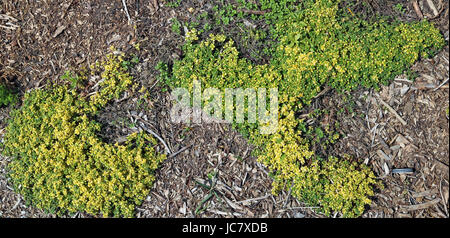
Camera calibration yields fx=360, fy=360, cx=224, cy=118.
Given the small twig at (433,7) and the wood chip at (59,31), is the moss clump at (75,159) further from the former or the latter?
the small twig at (433,7)

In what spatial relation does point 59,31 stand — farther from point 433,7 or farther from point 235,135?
point 433,7

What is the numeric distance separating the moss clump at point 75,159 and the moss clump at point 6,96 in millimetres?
278

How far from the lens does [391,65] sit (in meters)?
4.34

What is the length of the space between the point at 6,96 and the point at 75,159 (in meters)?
1.42

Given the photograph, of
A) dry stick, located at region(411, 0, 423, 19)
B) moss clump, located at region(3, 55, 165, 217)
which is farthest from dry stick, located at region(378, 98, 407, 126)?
moss clump, located at region(3, 55, 165, 217)

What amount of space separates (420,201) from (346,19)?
236 centimetres

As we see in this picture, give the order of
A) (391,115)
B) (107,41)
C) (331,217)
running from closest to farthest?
(331,217)
(391,115)
(107,41)

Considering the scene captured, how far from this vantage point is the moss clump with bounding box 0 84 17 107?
15.3ft

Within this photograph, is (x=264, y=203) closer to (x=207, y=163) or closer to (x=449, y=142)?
(x=207, y=163)

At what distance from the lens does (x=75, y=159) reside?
13.9 feet

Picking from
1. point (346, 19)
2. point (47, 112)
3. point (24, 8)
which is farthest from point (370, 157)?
point (24, 8)

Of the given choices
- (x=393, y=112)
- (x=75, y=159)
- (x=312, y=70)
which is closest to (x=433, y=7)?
(x=393, y=112)

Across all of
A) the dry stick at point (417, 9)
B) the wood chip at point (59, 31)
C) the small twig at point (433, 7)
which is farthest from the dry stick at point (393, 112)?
the wood chip at point (59, 31)

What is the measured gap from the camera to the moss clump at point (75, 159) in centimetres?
418
